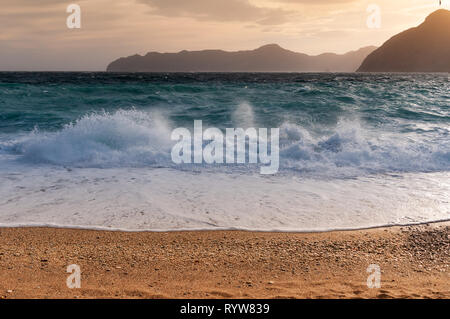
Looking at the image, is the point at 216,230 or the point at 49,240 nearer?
the point at 49,240

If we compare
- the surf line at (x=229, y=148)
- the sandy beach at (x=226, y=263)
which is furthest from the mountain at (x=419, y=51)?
the sandy beach at (x=226, y=263)

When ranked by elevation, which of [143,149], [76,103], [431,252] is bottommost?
[431,252]

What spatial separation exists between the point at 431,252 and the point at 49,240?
170 inches

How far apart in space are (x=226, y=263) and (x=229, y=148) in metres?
5.58

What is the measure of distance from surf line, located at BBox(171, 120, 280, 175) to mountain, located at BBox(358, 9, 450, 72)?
5163 inches

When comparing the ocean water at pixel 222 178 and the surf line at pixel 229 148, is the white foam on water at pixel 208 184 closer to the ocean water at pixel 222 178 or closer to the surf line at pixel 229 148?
the ocean water at pixel 222 178

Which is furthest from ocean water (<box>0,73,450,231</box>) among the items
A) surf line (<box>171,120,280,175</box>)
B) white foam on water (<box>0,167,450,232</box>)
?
surf line (<box>171,120,280,175</box>)

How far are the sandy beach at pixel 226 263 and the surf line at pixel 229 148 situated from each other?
322 cm

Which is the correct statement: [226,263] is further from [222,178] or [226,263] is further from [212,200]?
[222,178]

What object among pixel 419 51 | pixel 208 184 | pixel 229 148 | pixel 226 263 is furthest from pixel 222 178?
pixel 419 51

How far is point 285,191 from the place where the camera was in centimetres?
588

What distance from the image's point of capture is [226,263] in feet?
11.7
